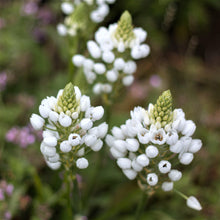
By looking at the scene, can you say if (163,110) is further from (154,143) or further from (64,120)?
(64,120)

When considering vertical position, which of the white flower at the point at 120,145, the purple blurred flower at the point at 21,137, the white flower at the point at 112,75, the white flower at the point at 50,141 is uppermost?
the white flower at the point at 112,75

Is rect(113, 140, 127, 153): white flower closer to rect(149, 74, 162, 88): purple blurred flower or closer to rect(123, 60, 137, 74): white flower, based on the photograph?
rect(123, 60, 137, 74): white flower

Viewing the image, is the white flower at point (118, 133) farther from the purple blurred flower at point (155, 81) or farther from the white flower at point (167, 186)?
the purple blurred flower at point (155, 81)

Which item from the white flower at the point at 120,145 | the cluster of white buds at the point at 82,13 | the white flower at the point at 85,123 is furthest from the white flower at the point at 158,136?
the cluster of white buds at the point at 82,13

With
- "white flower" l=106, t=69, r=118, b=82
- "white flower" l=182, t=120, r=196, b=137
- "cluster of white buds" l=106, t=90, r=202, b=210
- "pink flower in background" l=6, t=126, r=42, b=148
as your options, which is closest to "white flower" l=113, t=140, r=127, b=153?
"cluster of white buds" l=106, t=90, r=202, b=210

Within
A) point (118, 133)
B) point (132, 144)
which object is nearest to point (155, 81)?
point (118, 133)

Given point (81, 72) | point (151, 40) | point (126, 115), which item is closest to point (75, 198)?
point (81, 72)
